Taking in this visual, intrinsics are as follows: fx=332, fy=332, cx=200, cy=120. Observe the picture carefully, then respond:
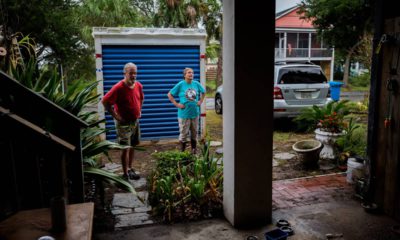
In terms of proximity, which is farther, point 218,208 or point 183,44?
point 183,44

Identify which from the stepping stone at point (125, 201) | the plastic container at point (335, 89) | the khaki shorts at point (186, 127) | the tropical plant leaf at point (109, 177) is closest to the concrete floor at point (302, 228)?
the tropical plant leaf at point (109, 177)

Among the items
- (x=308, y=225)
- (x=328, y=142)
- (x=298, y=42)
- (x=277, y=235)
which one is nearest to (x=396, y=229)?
(x=308, y=225)

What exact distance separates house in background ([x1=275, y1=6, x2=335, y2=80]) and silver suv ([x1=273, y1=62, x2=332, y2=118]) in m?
20.8

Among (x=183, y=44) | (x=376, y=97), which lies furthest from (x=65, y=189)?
(x=183, y=44)

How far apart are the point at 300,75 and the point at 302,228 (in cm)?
551

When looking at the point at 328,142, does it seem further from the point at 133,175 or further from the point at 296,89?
the point at 133,175

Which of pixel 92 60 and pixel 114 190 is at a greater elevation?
pixel 92 60

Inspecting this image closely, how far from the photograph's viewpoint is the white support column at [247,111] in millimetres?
3338

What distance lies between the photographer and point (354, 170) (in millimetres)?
4715

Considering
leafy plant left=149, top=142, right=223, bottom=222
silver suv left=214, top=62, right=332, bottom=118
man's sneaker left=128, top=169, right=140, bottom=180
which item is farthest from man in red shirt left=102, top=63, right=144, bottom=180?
silver suv left=214, top=62, right=332, bottom=118

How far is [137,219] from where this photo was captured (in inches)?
150

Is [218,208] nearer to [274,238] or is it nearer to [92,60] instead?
[274,238]

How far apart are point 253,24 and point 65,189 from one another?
2365 millimetres

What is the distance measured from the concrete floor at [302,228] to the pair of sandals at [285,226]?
0.17ft
